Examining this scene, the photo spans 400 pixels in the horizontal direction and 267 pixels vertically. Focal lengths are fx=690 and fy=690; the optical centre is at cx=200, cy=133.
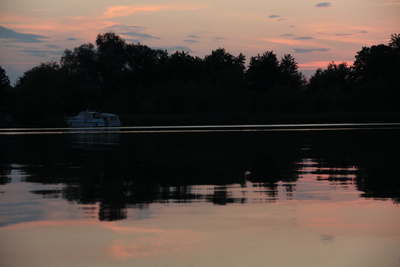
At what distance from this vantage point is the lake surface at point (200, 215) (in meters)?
8.28

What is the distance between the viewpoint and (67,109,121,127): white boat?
90.5 meters

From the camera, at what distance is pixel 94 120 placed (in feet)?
306

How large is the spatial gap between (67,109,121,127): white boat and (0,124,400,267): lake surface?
6907 cm

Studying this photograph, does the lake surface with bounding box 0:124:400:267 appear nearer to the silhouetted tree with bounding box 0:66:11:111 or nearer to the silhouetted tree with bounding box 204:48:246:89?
the silhouetted tree with bounding box 204:48:246:89

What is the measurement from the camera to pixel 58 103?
324ft

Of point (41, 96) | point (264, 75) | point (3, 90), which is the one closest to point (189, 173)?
point (41, 96)

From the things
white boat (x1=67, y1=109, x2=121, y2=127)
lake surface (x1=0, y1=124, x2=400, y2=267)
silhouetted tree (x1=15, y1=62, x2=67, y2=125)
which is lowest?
lake surface (x1=0, y1=124, x2=400, y2=267)

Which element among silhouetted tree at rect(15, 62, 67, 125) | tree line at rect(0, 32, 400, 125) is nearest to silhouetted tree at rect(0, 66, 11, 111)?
tree line at rect(0, 32, 400, 125)

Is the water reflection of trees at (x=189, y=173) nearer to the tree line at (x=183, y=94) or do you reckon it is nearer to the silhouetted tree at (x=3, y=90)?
the tree line at (x=183, y=94)

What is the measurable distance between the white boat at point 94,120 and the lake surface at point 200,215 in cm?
6907

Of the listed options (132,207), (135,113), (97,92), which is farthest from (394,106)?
(132,207)

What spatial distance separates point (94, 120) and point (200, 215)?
3279 inches

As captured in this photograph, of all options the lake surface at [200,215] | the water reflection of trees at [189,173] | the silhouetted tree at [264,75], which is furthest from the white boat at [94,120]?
the lake surface at [200,215]

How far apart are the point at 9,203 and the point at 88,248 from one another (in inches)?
190
